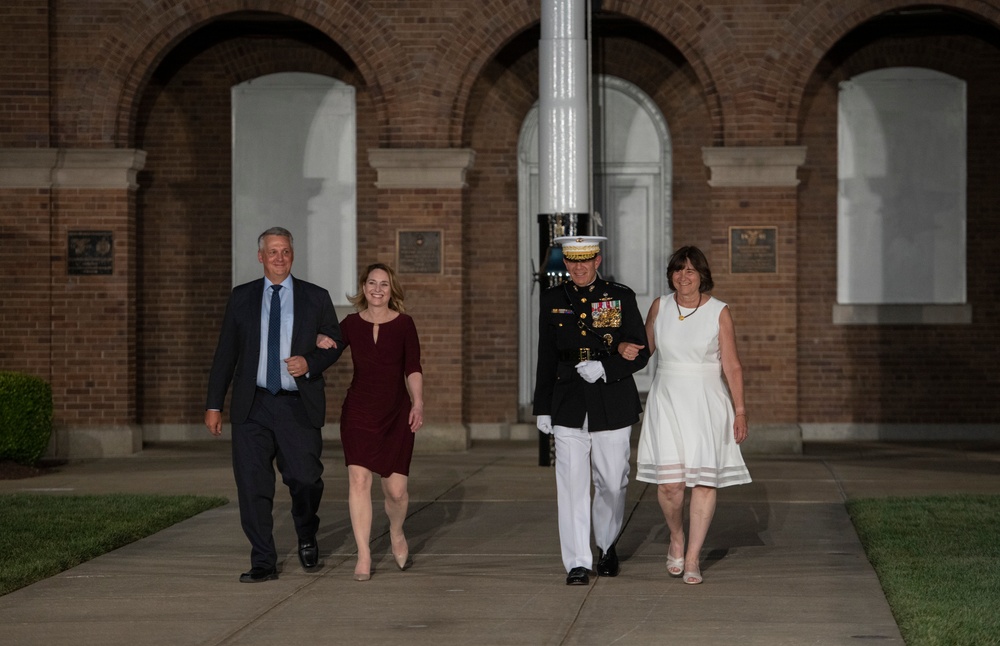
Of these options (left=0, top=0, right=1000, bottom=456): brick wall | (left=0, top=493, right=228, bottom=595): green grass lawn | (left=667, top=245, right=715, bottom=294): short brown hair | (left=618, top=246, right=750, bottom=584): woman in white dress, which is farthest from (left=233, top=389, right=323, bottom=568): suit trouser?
(left=0, top=0, right=1000, bottom=456): brick wall

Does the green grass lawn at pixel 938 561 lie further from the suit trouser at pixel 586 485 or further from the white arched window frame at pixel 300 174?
the white arched window frame at pixel 300 174

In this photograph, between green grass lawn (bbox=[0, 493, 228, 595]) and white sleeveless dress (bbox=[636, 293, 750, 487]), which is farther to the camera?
green grass lawn (bbox=[0, 493, 228, 595])

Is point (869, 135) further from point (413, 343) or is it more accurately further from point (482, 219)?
point (413, 343)

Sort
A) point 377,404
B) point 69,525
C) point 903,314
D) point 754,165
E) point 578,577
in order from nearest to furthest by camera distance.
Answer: point 578,577 → point 377,404 → point 69,525 → point 754,165 → point 903,314

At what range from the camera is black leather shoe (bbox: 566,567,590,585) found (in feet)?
26.9

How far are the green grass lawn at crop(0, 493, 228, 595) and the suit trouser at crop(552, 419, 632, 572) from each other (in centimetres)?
296

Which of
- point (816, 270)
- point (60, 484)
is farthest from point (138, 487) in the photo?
point (816, 270)

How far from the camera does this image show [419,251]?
16.2 metres

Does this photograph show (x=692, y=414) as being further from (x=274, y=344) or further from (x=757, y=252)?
(x=757, y=252)

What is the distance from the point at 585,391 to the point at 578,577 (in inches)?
39.3

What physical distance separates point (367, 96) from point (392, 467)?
9.87m

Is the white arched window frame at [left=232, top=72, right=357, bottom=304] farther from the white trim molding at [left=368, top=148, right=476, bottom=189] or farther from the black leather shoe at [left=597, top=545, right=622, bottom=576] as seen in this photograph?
the black leather shoe at [left=597, top=545, right=622, bottom=576]

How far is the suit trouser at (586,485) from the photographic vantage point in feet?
27.2

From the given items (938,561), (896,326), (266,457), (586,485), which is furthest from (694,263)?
(896,326)
